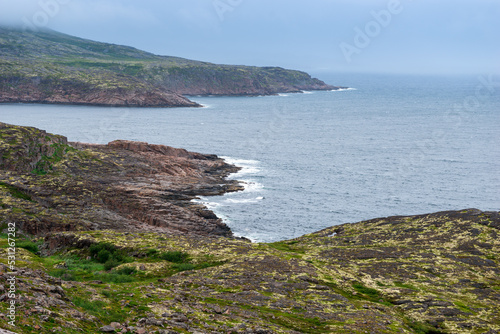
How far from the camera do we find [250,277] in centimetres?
4428

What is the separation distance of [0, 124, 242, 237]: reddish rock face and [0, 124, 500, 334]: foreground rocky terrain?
31 centimetres

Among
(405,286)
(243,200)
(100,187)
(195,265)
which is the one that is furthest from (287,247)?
(100,187)

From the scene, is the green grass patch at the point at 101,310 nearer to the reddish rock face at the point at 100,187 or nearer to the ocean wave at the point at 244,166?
the reddish rock face at the point at 100,187

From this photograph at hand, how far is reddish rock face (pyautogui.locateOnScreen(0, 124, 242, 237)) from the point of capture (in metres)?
64.0

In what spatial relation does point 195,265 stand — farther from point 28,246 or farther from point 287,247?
point 28,246

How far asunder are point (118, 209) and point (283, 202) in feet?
122

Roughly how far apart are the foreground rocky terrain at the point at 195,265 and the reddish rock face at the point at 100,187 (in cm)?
31

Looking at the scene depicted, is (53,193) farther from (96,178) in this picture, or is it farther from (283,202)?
(283,202)

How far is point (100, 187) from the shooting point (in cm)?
7750

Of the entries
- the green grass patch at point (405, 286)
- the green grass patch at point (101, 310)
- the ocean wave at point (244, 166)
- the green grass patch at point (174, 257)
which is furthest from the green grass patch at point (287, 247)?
the ocean wave at point (244, 166)

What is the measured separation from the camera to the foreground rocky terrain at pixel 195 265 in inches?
1160

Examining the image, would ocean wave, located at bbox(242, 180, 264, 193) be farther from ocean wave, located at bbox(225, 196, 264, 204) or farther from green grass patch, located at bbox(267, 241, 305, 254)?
green grass patch, located at bbox(267, 241, 305, 254)

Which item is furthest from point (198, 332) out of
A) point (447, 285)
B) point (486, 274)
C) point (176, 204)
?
point (176, 204)

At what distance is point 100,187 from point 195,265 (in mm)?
36297
